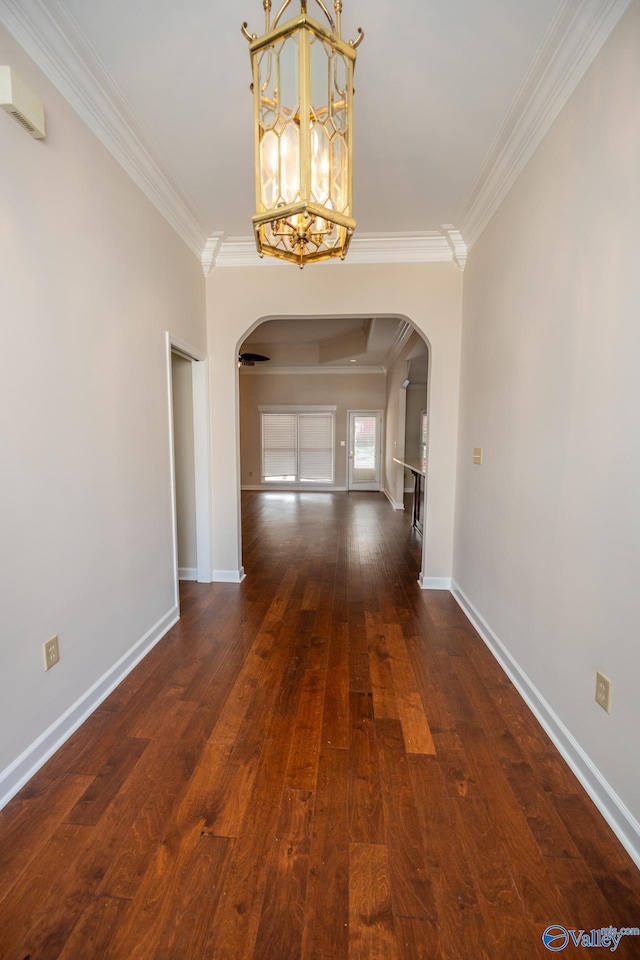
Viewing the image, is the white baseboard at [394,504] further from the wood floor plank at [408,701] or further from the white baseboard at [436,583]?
the wood floor plank at [408,701]

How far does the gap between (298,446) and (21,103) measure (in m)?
8.66

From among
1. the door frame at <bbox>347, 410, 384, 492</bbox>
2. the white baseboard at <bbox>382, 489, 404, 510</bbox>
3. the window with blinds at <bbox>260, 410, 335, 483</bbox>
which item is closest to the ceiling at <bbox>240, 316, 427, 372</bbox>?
the door frame at <bbox>347, 410, 384, 492</bbox>

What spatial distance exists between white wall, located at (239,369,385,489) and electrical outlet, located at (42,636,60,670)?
8.37m

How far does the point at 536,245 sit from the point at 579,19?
768 millimetres

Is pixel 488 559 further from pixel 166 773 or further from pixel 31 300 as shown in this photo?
pixel 31 300

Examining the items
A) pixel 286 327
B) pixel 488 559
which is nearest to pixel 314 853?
pixel 488 559

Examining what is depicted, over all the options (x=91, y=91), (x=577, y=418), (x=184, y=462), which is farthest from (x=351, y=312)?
(x=577, y=418)

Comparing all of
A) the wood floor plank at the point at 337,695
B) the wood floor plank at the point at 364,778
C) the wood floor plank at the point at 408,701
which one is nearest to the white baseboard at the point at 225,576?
the wood floor plank at the point at 337,695

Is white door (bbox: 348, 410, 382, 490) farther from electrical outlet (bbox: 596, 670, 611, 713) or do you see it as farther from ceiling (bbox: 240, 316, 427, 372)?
electrical outlet (bbox: 596, 670, 611, 713)

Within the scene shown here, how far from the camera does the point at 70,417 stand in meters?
1.84

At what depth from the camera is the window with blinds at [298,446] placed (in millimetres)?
10008

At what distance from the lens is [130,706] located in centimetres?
209

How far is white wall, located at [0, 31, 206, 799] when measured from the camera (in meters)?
1.53

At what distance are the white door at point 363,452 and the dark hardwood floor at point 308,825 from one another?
749 cm
